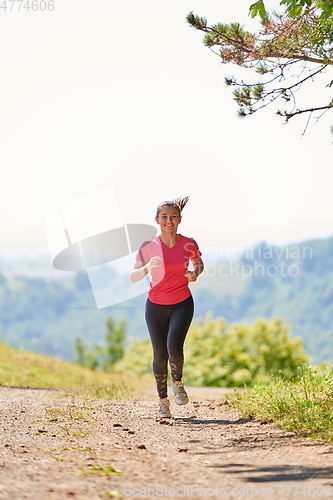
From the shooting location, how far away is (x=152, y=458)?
4.20 metres

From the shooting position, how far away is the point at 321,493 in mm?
3281

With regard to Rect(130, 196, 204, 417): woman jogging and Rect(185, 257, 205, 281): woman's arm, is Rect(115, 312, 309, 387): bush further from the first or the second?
Rect(185, 257, 205, 281): woman's arm

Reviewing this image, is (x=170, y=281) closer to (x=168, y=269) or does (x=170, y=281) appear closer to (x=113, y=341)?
(x=168, y=269)

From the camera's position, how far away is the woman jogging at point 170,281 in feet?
20.4

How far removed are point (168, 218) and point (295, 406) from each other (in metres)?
2.36

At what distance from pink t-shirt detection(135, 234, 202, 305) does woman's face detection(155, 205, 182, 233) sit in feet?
0.53

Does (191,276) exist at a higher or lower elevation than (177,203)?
lower

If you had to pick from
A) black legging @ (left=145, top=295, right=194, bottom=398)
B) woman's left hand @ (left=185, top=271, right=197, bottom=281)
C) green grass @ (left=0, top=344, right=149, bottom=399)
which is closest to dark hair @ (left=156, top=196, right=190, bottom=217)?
woman's left hand @ (left=185, top=271, right=197, bottom=281)

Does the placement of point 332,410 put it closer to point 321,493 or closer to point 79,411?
point 321,493

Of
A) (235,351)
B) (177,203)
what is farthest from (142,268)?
(235,351)

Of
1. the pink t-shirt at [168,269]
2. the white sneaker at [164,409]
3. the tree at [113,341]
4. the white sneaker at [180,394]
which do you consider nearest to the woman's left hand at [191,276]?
the pink t-shirt at [168,269]

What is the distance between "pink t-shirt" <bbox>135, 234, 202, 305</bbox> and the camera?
6.22 metres

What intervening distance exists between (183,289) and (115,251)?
523 cm

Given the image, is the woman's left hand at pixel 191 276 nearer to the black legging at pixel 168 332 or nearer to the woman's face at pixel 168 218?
the black legging at pixel 168 332
